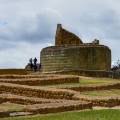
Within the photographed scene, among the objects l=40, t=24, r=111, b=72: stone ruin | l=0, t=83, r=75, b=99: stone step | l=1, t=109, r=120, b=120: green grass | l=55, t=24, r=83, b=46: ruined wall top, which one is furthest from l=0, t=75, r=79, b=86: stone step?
l=55, t=24, r=83, b=46: ruined wall top

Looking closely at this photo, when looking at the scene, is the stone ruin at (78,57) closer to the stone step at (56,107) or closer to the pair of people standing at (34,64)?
the pair of people standing at (34,64)

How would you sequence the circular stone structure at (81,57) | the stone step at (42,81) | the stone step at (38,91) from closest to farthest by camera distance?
the stone step at (38,91) < the stone step at (42,81) < the circular stone structure at (81,57)

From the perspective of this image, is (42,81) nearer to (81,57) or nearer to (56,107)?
(56,107)

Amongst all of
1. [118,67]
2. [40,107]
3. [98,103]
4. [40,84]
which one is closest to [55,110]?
[40,107]

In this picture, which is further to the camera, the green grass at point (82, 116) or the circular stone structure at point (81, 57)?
the circular stone structure at point (81, 57)

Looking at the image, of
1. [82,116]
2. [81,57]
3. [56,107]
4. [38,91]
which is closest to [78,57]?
[81,57]

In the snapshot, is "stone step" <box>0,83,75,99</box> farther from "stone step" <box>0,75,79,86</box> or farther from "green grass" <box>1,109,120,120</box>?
"green grass" <box>1,109,120,120</box>

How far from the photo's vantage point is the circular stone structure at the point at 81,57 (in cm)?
4181

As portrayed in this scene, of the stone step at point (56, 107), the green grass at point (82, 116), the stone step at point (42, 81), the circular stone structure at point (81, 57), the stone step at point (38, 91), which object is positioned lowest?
the green grass at point (82, 116)

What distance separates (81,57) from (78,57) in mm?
261

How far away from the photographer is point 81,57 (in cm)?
4194

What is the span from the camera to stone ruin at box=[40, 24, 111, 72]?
137 feet


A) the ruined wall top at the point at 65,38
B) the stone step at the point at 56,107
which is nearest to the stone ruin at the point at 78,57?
the ruined wall top at the point at 65,38

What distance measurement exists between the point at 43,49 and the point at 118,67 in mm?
11818
